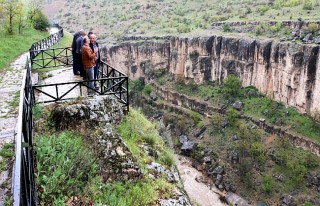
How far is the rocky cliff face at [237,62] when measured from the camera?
4184cm

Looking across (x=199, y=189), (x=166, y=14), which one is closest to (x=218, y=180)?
(x=199, y=189)

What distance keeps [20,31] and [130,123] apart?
2532cm

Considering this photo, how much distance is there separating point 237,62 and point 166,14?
34612 mm

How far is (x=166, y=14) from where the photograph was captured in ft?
270

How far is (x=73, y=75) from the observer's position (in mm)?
17969

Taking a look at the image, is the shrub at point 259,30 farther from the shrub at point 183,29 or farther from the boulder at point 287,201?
the boulder at point 287,201

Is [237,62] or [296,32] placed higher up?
[296,32]

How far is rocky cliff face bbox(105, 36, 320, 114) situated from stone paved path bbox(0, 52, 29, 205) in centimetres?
3278

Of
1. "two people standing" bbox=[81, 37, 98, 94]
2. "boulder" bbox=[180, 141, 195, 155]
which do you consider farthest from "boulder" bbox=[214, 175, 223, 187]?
"two people standing" bbox=[81, 37, 98, 94]

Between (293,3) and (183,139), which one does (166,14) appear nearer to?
(293,3)

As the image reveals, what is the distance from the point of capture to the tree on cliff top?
5097cm

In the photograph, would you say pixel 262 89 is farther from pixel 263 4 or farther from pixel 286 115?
pixel 263 4

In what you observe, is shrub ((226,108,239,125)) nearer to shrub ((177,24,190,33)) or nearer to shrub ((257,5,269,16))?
shrub ((257,5,269,16))

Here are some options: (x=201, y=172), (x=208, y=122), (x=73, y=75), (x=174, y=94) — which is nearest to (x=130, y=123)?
(x=73, y=75)
